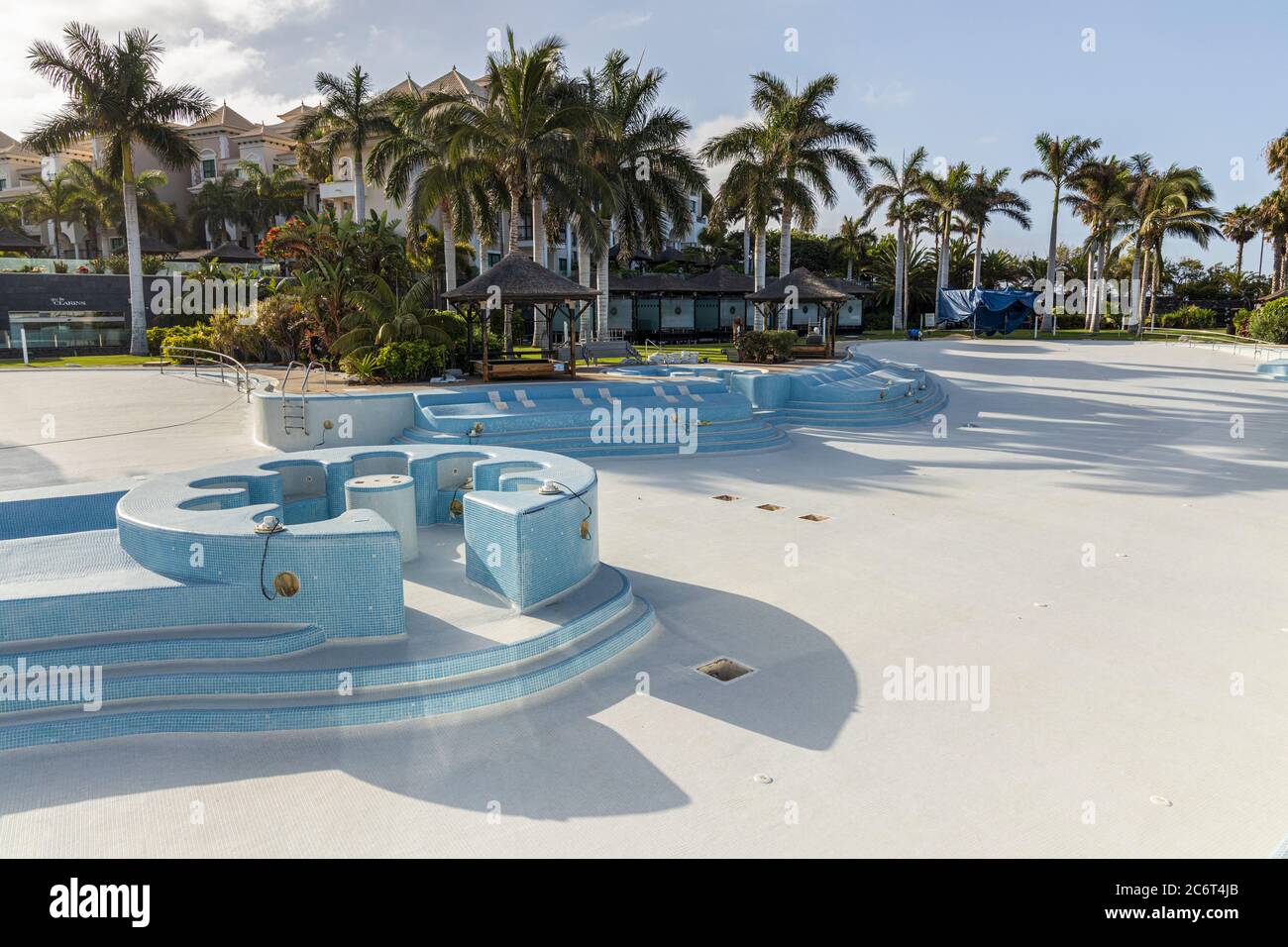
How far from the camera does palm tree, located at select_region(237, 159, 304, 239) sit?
5222 cm

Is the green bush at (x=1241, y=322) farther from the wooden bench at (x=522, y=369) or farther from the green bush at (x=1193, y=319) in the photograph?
the wooden bench at (x=522, y=369)

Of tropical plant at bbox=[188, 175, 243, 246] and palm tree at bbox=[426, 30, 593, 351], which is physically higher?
tropical plant at bbox=[188, 175, 243, 246]

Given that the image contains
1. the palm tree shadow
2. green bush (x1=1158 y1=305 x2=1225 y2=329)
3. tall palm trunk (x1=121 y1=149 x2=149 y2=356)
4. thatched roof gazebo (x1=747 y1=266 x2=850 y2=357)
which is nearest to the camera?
the palm tree shadow

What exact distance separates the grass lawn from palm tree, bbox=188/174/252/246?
2292 centimetres

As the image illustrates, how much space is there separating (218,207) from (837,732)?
58.7m

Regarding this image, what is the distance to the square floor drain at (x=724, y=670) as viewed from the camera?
5977 millimetres

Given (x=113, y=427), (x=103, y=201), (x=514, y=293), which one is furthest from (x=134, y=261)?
(x=514, y=293)

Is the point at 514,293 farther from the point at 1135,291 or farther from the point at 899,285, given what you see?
the point at 1135,291

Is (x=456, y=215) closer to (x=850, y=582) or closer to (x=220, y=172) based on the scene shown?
(x=850, y=582)

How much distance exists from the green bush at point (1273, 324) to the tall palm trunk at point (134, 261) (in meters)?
48.1

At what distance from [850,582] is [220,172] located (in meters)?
61.9

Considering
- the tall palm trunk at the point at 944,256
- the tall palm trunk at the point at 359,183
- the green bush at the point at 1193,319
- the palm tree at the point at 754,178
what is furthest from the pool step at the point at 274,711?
the green bush at the point at 1193,319

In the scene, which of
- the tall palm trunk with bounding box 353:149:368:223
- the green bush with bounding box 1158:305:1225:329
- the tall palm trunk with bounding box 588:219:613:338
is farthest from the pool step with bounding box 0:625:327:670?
the green bush with bounding box 1158:305:1225:329

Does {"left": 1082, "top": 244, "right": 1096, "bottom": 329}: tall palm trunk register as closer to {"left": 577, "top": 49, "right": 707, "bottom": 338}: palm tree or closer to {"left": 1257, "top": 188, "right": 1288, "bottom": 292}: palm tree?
{"left": 1257, "top": 188, "right": 1288, "bottom": 292}: palm tree
